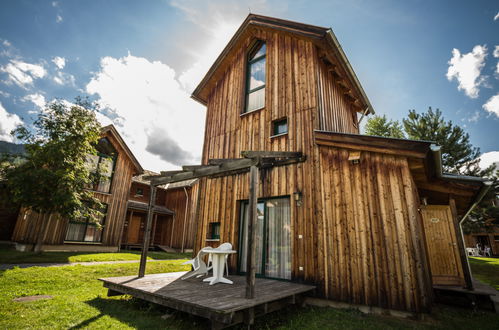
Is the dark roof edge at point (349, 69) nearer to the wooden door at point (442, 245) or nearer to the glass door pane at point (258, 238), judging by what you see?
the wooden door at point (442, 245)

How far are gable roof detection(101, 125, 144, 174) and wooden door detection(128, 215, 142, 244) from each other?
445 centimetres

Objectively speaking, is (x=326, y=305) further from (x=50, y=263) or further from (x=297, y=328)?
(x=50, y=263)

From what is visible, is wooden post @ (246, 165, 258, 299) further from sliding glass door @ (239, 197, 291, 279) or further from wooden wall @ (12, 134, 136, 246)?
wooden wall @ (12, 134, 136, 246)

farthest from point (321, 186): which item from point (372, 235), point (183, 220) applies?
point (183, 220)

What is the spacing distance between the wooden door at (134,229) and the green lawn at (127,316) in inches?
500

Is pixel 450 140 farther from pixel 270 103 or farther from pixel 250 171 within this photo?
pixel 250 171

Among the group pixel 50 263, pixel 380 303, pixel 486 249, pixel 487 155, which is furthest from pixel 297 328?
pixel 486 249

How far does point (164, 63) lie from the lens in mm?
9109

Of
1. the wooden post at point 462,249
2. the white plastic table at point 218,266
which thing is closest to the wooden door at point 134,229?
the white plastic table at point 218,266

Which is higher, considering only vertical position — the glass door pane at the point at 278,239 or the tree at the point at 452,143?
the tree at the point at 452,143

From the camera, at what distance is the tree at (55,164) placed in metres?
9.38

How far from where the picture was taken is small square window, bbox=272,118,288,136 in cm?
701

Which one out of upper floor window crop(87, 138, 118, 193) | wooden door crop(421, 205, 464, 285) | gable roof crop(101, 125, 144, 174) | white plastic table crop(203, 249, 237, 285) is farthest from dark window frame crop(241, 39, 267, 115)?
gable roof crop(101, 125, 144, 174)

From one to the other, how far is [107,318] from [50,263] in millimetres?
7029
